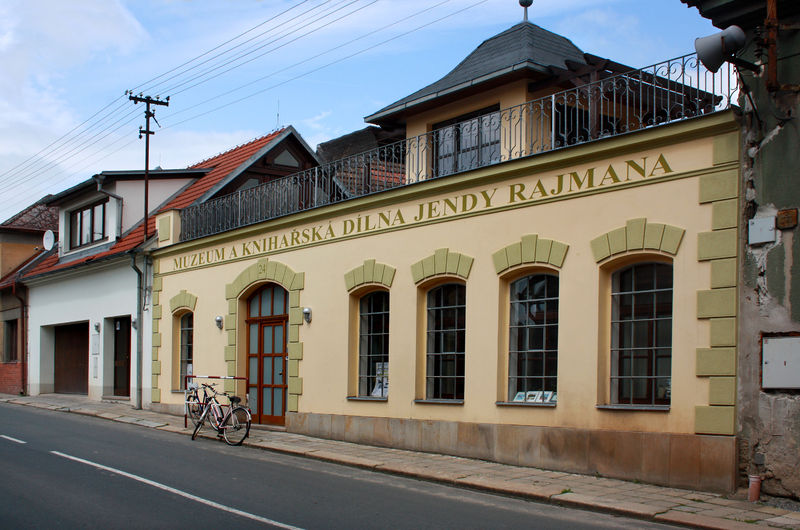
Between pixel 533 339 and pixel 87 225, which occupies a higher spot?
pixel 87 225

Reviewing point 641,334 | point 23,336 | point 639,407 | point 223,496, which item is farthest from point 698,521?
point 23,336

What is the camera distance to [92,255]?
1003 inches

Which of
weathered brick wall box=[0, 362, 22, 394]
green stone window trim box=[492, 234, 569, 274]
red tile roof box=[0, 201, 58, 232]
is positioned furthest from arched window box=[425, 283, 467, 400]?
red tile roof box=[0, 201, 58, 232]

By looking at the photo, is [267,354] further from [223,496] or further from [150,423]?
[223,496]

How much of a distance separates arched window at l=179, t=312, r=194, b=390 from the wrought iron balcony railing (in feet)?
8.67

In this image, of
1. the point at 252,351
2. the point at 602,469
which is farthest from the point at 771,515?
the point at 252,351

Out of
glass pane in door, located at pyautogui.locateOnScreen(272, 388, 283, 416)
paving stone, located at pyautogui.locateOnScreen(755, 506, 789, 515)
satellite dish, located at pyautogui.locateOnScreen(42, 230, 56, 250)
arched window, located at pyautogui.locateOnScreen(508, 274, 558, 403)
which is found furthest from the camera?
satellite dish, located at pyautogui.locateOnScreen(42, 230, 56, 250)

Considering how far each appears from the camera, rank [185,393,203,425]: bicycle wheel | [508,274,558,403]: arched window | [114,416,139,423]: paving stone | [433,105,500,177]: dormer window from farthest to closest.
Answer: [114,416,139,423]: paving stone → [185,393,203,425]: bicycle wheel → [433,105,500,177]: dormer window → [508,274,558,403]: arched window

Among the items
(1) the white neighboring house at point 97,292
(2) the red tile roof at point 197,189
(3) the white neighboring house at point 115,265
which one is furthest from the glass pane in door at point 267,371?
(2) the red tile roof at point 197,189

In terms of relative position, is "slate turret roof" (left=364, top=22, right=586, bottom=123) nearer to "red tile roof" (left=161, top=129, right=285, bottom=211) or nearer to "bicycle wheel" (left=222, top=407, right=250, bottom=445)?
"bicycle wheel" (left=222, top=407, right=250, bottom=445)

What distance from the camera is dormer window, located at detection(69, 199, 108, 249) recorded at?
2577 cm

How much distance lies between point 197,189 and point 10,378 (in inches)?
484

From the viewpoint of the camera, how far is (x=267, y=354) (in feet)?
59.7

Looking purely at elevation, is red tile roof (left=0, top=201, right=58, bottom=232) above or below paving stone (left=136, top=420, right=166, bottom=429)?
above
